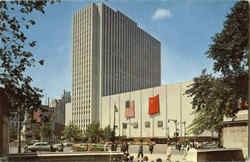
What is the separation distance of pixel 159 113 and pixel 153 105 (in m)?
3.15

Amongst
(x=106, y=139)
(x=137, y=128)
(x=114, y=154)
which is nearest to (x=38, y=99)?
(x=114, y=154)

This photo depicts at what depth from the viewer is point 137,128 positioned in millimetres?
91250

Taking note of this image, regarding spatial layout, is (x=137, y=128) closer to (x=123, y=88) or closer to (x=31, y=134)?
(x=123, y=88)

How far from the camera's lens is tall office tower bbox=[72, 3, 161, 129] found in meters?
103

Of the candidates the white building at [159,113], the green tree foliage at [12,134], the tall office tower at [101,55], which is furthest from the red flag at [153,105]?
the green tree foliage at [12,134]

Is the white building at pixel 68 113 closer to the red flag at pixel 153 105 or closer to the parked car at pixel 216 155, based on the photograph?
the red flag at pixel 153 105

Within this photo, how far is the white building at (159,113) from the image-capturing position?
78688 millimetres

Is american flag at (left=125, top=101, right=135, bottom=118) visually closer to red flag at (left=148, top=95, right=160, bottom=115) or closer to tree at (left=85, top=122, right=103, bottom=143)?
red flag at (left=148, top=95, right=160, bottom=115)

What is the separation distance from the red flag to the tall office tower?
22.9 metres

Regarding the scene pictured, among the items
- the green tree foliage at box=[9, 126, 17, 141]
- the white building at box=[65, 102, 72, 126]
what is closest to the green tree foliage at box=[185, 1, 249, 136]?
the green tree foliage at box=[9, 126, 17, 141]

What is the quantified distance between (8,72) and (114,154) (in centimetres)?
786

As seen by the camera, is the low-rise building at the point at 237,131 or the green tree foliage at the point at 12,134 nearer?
the low-rise building at the point at 237,131

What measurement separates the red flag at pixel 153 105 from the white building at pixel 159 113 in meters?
0.96

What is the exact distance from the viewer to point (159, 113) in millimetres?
85375
